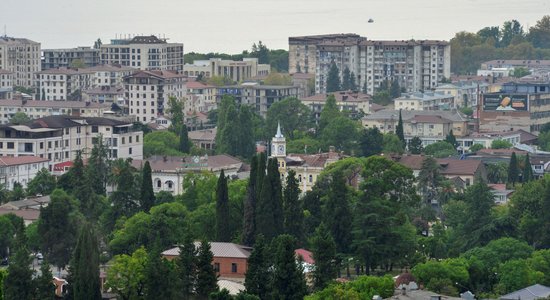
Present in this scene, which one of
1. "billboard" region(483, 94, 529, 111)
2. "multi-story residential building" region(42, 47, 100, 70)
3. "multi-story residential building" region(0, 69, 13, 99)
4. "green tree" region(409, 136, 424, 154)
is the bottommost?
"green tree" region(409, 136, 424, 154)

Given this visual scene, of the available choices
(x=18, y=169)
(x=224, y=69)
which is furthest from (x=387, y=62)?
(x=18, y=169)

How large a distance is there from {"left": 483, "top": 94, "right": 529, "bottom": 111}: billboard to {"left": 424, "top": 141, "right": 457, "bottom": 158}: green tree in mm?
8933

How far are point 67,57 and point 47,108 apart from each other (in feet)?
96.5

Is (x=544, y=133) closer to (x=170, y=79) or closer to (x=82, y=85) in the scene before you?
(x=170, y=79)

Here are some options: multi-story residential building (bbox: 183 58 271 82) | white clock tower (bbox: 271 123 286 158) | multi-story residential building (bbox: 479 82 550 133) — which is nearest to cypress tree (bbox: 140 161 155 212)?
white clock tower (bbox: 271 123 286 158)

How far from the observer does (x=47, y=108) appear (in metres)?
92.9

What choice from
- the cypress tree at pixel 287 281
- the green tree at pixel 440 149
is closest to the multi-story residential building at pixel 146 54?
the green tree at pixel 440 149

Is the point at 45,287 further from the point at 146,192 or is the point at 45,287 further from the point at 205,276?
the point at 146,192

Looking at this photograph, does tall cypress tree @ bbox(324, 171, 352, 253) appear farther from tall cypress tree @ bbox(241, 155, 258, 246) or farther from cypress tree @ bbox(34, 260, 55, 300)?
cypress tree @ bbox(34, 260, 55, 300)

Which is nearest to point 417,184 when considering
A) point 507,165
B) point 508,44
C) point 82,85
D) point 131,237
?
point 507,165

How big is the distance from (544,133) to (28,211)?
112 ft

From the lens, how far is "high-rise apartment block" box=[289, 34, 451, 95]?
11250cm

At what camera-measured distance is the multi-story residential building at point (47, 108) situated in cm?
9088

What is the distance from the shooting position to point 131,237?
5341 centimetres
